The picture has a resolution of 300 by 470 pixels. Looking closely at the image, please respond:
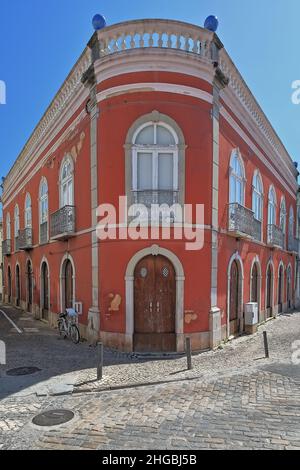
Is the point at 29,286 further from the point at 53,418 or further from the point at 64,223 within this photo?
Result: the point at 53,418

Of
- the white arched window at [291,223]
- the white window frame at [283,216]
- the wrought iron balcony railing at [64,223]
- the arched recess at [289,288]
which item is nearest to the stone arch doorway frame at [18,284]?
the wrought iron balcony railing at [64,223]

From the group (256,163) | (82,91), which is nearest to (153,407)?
(82,91)

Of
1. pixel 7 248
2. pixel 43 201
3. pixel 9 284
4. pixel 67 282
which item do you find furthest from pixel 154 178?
pixel 9 284

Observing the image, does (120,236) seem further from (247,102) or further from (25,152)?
(25,152)

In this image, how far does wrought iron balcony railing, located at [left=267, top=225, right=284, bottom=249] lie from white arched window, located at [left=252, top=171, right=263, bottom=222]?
1.62m

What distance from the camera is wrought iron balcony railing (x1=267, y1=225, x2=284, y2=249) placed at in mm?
18016

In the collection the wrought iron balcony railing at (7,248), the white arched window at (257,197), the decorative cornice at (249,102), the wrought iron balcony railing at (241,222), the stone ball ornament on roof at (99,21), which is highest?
the stone ball ornament on roof at (99,21)

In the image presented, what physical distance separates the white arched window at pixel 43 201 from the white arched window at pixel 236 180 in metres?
9.00

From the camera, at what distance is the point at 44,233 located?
16781 mm

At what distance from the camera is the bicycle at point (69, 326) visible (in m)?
11.6

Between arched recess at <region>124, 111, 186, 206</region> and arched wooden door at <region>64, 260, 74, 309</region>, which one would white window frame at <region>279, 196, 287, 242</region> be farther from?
arched wooden door at <region>64, 260, 74, 309</region>

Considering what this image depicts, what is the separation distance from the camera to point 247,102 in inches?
575

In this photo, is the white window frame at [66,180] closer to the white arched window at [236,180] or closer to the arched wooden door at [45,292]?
the arched wooden door at [45,292]

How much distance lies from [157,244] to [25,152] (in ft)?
48.2
